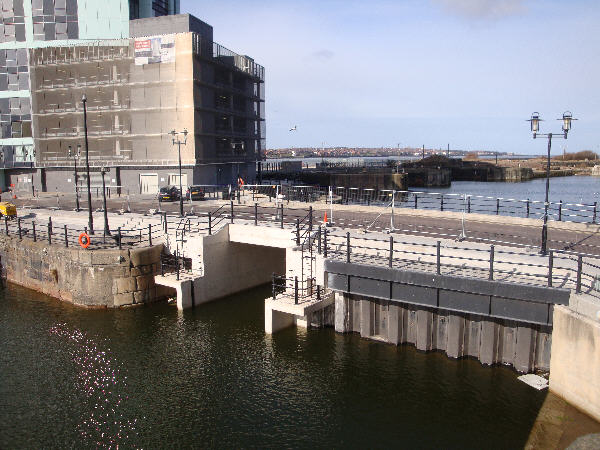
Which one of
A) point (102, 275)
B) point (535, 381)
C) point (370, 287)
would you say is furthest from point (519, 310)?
point (102, 275)

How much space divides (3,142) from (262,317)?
52.0 meters

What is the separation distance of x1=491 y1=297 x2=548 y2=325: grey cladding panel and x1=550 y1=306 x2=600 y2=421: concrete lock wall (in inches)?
27.0

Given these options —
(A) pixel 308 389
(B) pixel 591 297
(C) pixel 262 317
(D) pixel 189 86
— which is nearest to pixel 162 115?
(D) pixel 189 86

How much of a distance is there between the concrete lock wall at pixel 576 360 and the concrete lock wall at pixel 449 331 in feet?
4.48

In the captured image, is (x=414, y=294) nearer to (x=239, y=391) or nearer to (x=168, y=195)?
(x=239, y=391)

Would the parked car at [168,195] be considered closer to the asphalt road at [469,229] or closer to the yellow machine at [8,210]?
the yellow machine at [8,210]

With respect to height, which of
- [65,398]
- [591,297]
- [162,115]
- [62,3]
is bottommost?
[65,398]

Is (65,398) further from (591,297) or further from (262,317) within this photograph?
(591,297)

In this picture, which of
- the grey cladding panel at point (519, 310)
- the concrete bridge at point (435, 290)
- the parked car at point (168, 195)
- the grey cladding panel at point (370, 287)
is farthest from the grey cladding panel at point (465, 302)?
the parked car at point (168, 195)

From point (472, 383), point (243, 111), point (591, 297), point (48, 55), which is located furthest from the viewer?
point (243, 111)

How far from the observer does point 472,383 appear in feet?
54.3

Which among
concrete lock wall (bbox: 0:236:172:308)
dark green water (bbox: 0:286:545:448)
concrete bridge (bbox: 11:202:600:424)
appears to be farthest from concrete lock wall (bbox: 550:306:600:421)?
concrete lock wall (bbox: 0:236:172:308)

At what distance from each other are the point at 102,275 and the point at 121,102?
36.8 metres

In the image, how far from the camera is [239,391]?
16891 mm
